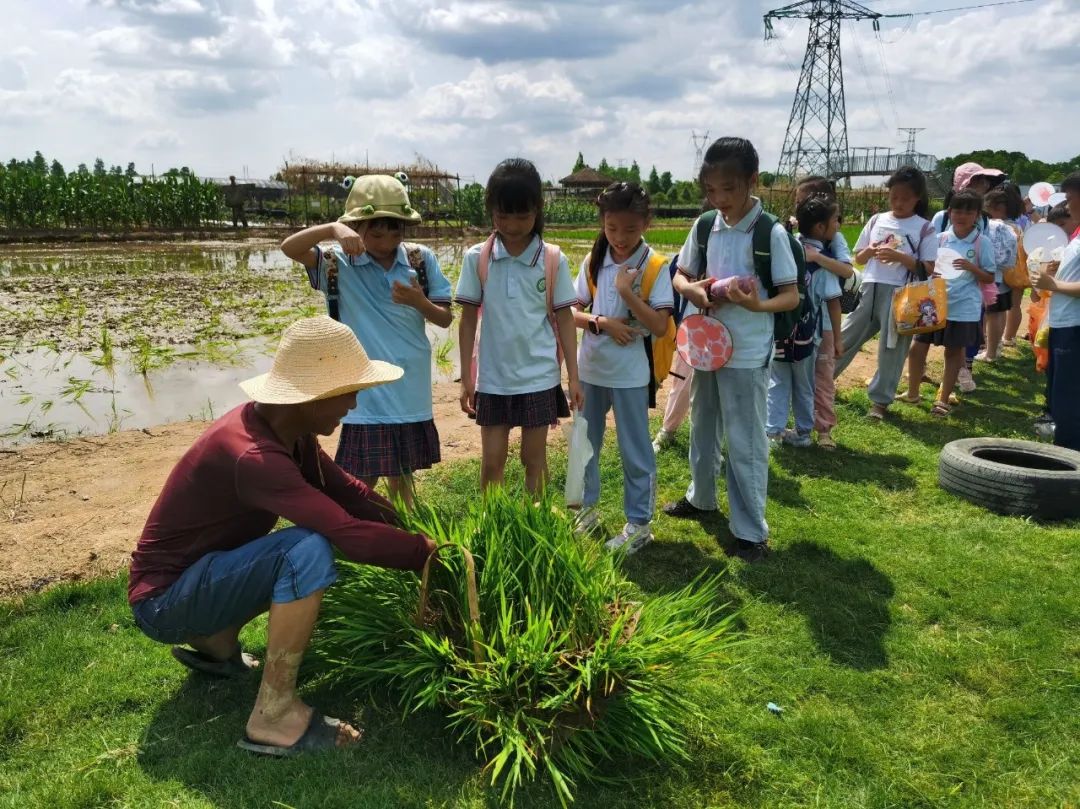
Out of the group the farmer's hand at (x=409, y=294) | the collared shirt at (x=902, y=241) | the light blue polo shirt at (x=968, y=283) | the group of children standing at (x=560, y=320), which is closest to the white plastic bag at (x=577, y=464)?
the group of children standing at (x=560, y=320)

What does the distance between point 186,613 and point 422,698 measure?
79 cm

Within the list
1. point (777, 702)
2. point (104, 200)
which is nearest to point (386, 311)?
point (777, 702)

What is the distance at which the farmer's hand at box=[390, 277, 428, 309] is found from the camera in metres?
3.00

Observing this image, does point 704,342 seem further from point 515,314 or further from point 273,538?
point 273,538

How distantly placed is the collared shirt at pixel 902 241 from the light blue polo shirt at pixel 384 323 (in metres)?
3.83

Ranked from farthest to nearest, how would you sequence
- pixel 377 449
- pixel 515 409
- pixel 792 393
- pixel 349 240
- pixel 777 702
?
pixel 792 393 → pixel 515 409 → pixel 377 449 → pixel 349 240 → pixel 777 702

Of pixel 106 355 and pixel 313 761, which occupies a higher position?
pixel 106 355

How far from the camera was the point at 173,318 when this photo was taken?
1098cm

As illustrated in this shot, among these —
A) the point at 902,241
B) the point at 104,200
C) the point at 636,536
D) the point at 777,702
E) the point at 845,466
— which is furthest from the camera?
the point at 104,200

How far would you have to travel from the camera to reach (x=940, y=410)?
595 centimetres

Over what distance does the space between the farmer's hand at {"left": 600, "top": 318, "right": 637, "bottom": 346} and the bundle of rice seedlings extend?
1.07 meters

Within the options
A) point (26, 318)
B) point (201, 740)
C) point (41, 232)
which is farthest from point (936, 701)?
point (41, 232)

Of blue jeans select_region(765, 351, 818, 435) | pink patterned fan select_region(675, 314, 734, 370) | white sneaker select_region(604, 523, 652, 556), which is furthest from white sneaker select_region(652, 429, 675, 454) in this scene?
pink patterned fan select_region(675, 314, 734, 370)

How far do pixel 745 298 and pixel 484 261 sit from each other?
118 cm
